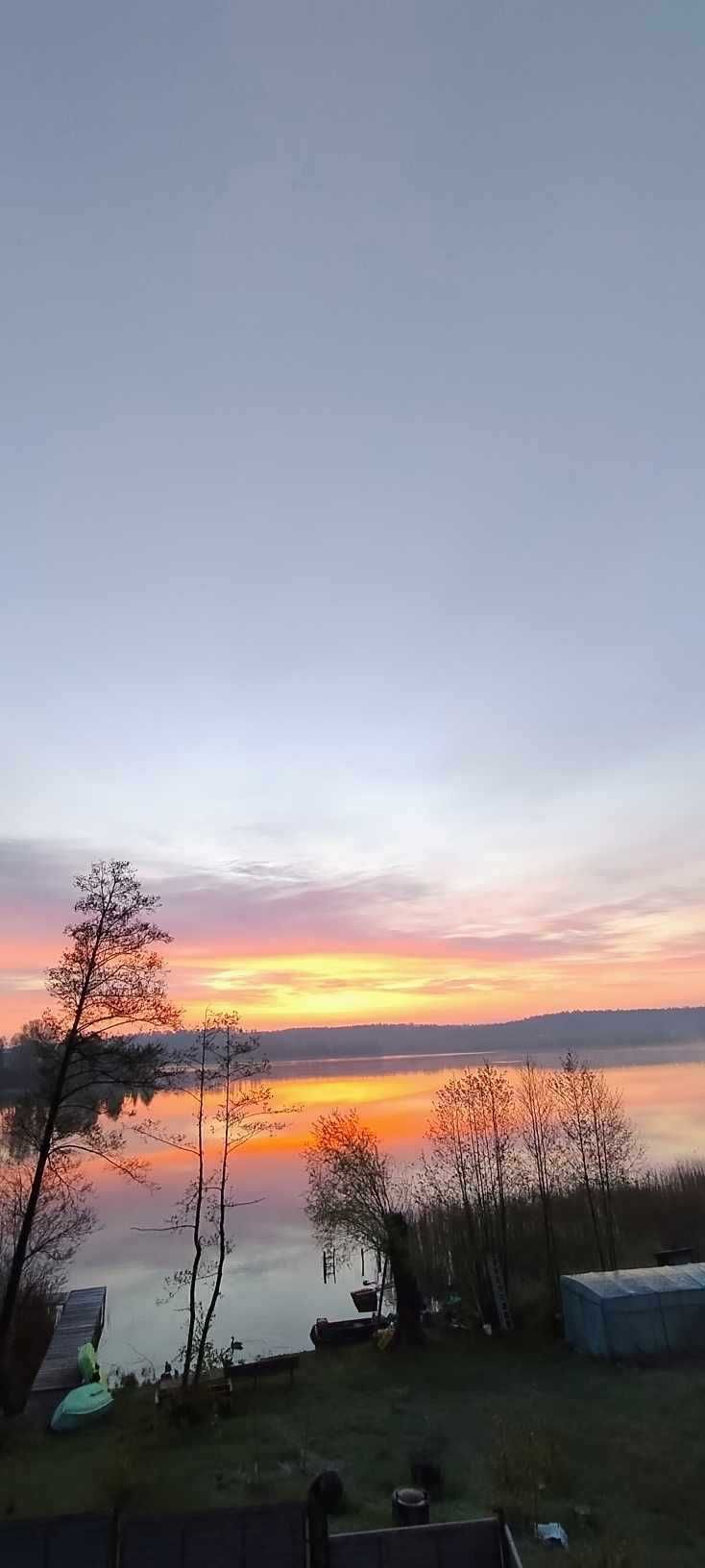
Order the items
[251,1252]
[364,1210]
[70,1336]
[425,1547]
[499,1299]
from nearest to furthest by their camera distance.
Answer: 1. [425,1547]
2. [499,1299]
3. [364,1210]
4. [70,1336]
5. [251,1252]

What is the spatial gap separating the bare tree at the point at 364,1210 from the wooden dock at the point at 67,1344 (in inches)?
407

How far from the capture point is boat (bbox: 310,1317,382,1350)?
3152cm

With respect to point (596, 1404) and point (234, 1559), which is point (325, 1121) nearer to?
point (596, 1404)

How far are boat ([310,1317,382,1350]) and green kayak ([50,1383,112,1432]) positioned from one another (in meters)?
8.49

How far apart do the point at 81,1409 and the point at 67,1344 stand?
10797mm

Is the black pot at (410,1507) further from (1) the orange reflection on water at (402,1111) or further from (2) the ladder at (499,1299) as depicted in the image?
(1) the orange reflection on water at (402,1111)

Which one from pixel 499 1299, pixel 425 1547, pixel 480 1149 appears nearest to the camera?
pixel 425 1547

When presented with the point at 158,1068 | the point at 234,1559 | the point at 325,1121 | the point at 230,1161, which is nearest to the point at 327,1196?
the point at 325,1121

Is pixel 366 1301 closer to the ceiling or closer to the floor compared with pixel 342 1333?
closer to the floor

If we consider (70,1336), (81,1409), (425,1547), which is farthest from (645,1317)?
(70,1336)

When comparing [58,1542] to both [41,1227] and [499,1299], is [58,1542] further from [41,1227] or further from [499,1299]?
[41,1227]

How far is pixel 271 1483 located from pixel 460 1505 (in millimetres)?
4115

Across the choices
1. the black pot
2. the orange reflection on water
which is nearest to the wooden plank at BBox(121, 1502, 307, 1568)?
the black pot

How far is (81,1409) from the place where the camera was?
25016 mm
